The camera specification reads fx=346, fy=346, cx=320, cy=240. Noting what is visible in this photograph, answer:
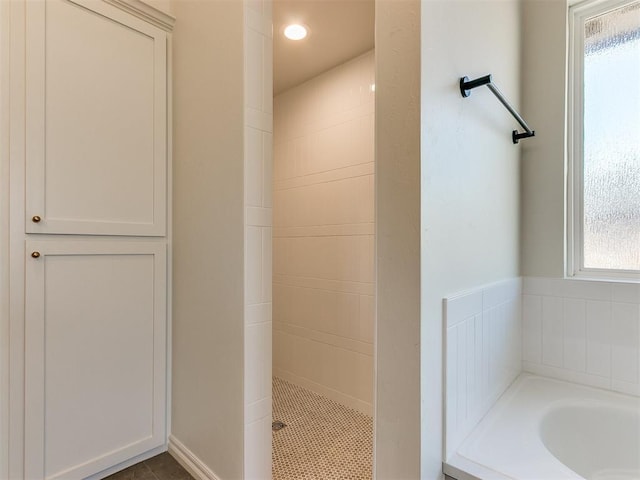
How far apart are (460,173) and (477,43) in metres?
0.50

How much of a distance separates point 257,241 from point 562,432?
1387 millimetres

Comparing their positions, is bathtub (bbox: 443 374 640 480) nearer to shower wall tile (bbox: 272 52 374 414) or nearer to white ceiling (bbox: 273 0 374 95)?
shower wall tile (bbox: 272 52 374 414)

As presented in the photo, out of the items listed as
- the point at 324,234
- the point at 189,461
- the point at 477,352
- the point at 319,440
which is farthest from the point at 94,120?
the point at 319,440

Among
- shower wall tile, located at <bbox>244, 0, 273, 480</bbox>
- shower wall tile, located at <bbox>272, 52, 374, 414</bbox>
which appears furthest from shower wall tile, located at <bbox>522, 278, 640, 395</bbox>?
shower wall tile, located at <bbox>244, 0, 273, 480</bbox>

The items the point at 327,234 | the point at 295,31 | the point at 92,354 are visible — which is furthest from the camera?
the point at 327,234

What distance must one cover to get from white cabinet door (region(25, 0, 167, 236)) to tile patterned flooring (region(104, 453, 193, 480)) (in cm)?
106

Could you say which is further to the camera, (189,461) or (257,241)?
(189,461)

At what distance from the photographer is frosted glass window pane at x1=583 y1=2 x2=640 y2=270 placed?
4.89ft

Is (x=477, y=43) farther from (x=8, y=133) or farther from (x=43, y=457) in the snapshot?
(x=43, y=457)

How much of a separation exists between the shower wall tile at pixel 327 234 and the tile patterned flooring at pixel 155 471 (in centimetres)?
106

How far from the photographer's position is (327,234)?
236 centimetres

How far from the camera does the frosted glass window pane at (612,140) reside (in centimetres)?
149

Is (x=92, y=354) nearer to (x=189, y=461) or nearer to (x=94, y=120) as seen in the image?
(x=189, y=461)

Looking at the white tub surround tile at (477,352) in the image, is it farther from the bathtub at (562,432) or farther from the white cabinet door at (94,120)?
the white cabinet door at (94,120)
